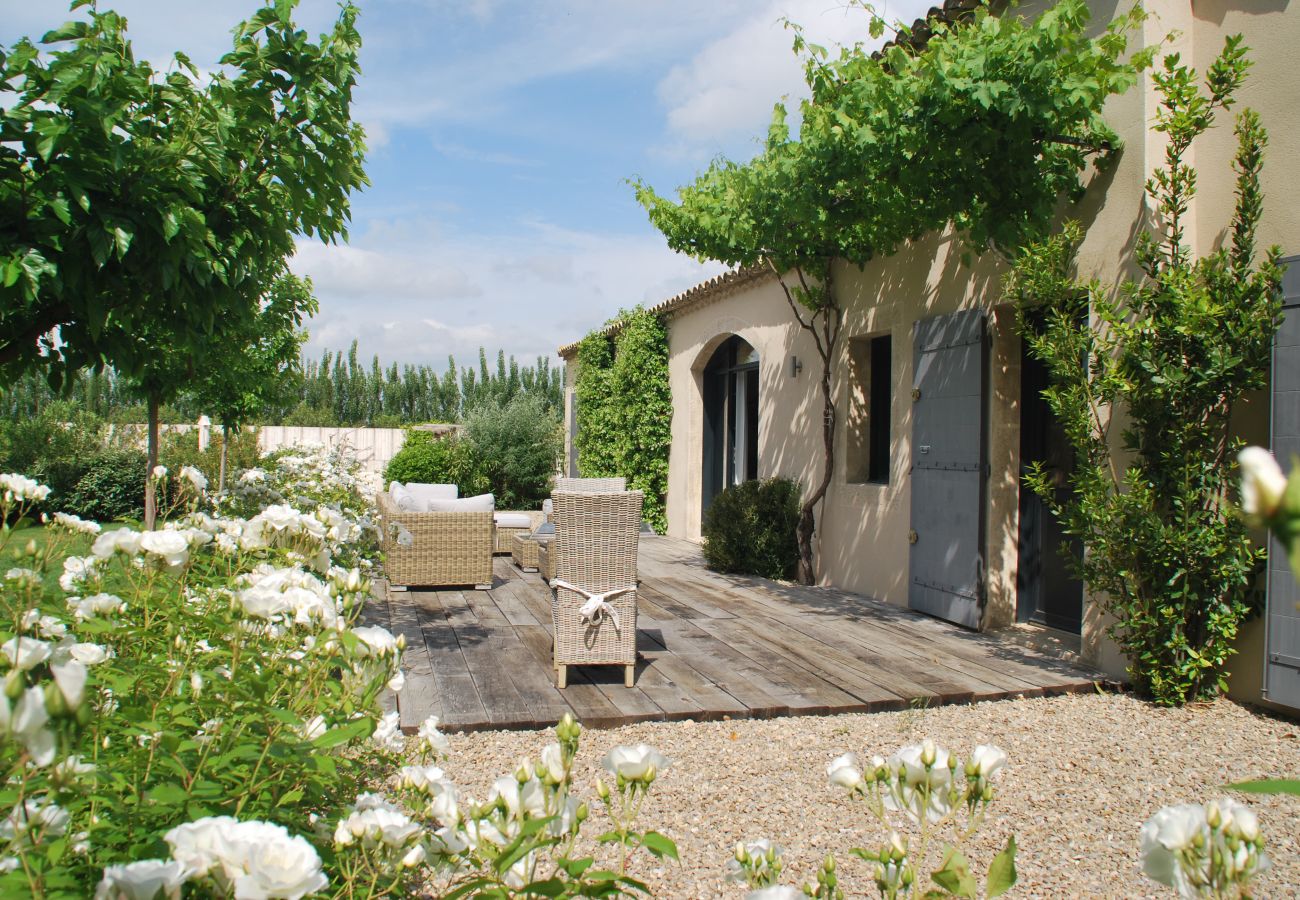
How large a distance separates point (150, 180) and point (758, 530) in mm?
6013

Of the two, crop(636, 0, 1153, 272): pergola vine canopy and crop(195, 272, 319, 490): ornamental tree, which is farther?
crop(195, 272, 319, 490): ornamental tree

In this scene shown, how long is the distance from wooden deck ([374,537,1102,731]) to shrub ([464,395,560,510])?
8.83m

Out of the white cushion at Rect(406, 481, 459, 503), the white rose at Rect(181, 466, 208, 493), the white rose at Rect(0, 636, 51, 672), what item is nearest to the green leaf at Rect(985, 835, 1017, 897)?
the white rose at Rect(0, 636, 51, 672)

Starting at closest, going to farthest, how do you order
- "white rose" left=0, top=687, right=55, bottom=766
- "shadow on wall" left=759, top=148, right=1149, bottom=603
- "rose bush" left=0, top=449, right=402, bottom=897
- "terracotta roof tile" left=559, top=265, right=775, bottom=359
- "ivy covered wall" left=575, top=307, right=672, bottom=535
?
"white rose" left=0, top=687, right=55, bottom=766 → "rose bush" left=0, top=449, right=402, bottom=897 → "shadow on wall" left=759, top=148, right=1149, bottom=603 → "terracotta roof tile" left=559, top=265, right=775, bottom=359 → "ivy covered wall" left=575, top=307, right=672, bottom=535

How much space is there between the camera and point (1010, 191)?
4.83 metres

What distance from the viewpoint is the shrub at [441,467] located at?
15.5m

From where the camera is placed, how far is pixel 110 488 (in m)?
13.7

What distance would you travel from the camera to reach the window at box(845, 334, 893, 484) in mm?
7184

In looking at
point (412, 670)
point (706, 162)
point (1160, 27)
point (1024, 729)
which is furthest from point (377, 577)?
point (1160, 27)

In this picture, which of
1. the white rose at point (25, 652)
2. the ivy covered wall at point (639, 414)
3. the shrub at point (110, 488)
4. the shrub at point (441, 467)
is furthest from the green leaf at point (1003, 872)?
the shrub at point (110, 488)

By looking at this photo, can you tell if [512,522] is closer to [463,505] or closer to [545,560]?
[463,505]

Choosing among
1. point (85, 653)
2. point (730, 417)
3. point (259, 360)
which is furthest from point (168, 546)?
point (730, 417)

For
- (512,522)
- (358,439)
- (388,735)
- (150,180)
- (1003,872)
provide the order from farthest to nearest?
(358,439)
(512,522)
(150,180)
(388,735)
(1003,872)

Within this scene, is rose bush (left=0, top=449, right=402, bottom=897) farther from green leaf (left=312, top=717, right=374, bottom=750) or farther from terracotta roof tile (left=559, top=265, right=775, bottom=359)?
terracotta roof tile (left=559, top=265, right=775, bottom=359)
